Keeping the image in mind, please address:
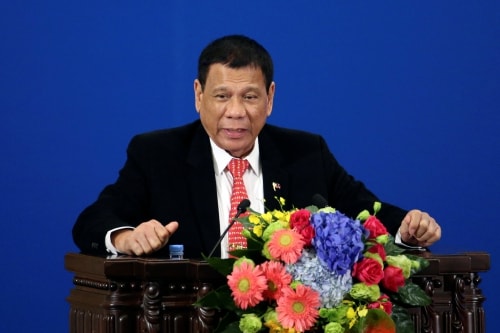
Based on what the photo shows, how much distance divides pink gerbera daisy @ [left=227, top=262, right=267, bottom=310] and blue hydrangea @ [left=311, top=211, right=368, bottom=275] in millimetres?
137

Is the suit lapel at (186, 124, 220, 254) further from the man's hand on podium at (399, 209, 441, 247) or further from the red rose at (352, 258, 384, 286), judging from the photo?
the red rose at (352, 258, 384, 286)

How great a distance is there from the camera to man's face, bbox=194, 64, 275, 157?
3.11 m

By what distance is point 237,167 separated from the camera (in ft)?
10.4

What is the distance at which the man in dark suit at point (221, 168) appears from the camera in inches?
116

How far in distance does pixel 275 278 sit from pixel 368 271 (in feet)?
0.65

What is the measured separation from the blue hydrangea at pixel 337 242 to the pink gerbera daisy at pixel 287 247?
0.04m

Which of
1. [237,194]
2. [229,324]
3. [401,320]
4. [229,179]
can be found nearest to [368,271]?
[401,320]

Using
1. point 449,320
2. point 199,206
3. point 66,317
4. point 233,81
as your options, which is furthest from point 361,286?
point 66,317

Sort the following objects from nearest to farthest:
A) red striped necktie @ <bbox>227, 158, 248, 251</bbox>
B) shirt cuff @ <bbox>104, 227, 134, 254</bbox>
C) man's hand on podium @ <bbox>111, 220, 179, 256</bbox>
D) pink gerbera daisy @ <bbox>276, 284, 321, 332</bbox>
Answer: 1. pink gerbera daisy @ <bbox>276, 284, 321, 332</bbox>
2. man's hand on podium @ <bbox>111, 220, 179, 256</bbox>
3. shirt cuff @ <bbox>104, 227, 134, 254</bbox>
4. red striped necktie @ <bbox>227, 158, 248, 251</bbox>

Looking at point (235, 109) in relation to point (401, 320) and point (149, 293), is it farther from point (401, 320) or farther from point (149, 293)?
point (401, 320)

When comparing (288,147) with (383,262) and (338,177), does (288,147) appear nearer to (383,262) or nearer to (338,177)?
(338,177)

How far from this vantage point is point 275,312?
202 centimetres

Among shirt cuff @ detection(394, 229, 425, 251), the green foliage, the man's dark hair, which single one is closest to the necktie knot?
the man's dark hair

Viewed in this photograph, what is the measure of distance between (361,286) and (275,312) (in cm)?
19
